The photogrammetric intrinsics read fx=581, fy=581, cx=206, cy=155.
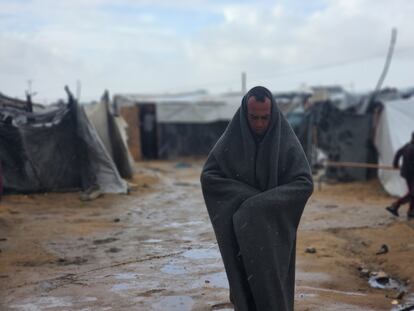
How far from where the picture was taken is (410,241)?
8203 mm

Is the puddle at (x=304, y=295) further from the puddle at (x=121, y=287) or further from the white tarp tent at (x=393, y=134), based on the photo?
the white tarp tent at (x=393, y=134)

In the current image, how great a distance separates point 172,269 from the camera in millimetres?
6711

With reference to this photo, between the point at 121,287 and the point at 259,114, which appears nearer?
the point at 259,114

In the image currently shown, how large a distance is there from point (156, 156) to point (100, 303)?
67.8ft

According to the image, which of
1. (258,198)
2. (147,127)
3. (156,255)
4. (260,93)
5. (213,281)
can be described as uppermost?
(260,93)

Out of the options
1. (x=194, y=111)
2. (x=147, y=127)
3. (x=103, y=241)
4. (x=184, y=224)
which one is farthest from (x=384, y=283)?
(x=147, y=127)

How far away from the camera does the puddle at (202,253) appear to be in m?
7.35

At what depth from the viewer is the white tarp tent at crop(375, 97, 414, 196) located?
13.7 m

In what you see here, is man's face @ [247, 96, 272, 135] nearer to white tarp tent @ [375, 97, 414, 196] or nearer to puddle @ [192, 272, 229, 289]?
puddle @ [192, 272, 229, 289]

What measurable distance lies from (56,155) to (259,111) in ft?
37.4

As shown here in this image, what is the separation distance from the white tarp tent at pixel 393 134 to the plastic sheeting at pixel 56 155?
20.9 ft

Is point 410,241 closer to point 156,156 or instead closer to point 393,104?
point 393,104

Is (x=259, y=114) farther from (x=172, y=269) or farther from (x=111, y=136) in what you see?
(x=111, y=136)

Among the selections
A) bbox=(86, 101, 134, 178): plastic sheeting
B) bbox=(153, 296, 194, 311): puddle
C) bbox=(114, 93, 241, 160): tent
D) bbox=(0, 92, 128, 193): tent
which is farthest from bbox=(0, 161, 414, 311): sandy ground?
bbox=(114, 93, 241, 160): tent
